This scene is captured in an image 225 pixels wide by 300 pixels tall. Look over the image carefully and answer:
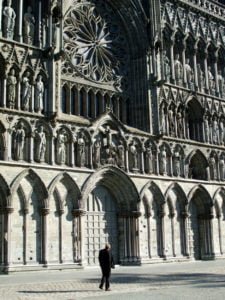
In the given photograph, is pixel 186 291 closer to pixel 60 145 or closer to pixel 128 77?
pixel 60 145

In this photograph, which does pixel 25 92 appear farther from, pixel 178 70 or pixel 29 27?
pixel 178 70

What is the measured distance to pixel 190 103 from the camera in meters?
29.6

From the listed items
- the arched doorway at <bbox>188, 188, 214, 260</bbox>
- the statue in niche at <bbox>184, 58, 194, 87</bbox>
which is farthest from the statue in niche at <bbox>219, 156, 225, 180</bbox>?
the statue in niche at <bbox>184, 58, 194, 87</bbox>

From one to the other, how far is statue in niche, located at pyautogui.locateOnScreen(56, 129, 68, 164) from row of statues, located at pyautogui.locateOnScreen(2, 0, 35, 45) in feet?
15.6

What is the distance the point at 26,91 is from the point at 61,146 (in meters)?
3.06

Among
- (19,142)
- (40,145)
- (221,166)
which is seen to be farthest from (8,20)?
(221,166)

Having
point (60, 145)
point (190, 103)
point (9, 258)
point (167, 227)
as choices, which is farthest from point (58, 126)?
point (190, 103)

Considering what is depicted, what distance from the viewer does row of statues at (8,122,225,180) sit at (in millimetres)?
21378

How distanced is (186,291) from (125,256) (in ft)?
36.8

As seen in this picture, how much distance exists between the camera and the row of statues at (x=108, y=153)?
21378mm

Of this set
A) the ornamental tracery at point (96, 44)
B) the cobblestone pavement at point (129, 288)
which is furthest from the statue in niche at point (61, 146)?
the cobblestone pavement at point (129, 288)

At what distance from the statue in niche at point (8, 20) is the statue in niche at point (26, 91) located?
2.09 meters

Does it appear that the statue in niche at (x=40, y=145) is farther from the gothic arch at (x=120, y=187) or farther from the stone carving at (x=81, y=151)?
the gothic arch at (x=120, y=187)

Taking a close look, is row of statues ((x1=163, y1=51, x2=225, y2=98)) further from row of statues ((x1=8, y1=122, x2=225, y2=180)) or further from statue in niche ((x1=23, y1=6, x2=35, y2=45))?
statue in niche ((x1=23, y1=6, x2=35, y2=45))
